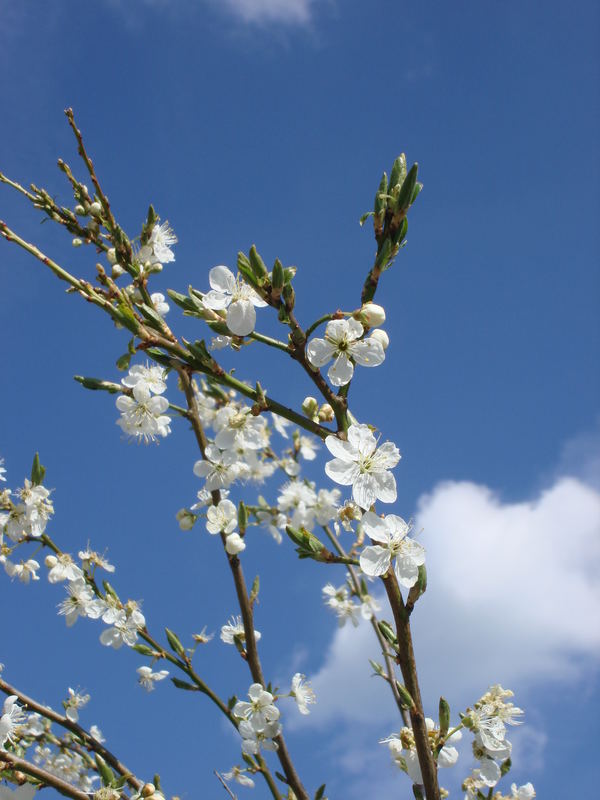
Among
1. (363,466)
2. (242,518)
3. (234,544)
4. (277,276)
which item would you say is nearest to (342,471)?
(363,466)

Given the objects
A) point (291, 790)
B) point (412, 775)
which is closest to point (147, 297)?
point (412, 775)

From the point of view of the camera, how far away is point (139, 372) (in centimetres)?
239

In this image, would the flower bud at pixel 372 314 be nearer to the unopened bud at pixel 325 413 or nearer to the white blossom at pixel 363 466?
the white blossom at pixel 363 466

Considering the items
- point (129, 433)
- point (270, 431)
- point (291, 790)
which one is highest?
point (270, 431)

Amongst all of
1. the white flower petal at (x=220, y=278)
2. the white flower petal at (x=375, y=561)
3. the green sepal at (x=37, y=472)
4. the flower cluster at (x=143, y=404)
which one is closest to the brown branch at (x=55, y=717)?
the green sepal at (x=37, y=472)

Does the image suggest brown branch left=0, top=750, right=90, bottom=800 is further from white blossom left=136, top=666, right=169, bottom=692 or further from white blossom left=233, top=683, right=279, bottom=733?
white blossom left=136, top=666, right=169, bottom=692

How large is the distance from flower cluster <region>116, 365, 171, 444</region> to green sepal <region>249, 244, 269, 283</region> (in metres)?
0.92

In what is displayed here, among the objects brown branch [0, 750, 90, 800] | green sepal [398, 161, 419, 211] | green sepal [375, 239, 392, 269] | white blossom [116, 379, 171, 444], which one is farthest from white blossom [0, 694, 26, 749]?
green sepal [398, 161, 419, 211]

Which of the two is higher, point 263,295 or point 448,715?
point 263,295

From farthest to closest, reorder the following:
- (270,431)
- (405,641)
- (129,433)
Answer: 1. (270,431)
2. (129,433)
3. (405,641)

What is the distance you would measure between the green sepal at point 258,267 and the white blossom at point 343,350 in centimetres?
19

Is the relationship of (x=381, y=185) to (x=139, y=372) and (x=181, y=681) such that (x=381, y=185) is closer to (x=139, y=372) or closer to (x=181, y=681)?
(x=139, y=372)

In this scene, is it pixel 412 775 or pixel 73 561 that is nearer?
pixel 412 775

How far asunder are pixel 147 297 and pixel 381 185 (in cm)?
93
